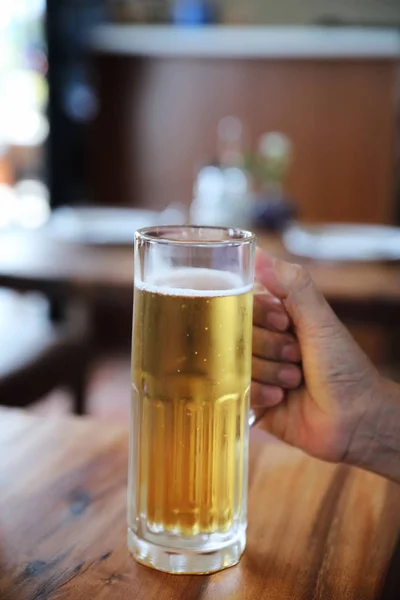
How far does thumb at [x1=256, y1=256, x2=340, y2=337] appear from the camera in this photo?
2.49 feet

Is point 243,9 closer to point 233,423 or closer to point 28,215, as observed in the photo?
point 28,215

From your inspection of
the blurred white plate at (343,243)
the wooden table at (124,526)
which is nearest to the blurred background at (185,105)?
the blurred white plate at (343,243)

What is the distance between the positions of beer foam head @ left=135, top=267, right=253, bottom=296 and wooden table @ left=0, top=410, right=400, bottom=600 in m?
0.25

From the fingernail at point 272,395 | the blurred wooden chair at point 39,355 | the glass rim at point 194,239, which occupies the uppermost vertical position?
the glass rim at point 194,239

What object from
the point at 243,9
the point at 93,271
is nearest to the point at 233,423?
the point at 93,271

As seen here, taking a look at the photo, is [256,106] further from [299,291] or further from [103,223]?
[299,291]

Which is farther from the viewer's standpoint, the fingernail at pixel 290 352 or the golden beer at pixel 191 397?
the fingernail at pixel 290 352

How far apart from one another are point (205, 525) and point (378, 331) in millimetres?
2968

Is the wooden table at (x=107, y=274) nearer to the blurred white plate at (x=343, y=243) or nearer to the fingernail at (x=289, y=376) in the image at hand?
the blurred white plate at (x=343, y=243)

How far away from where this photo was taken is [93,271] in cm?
168

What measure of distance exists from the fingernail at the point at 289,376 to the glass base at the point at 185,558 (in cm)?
20

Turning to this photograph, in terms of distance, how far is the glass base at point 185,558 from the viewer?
671 millimetres

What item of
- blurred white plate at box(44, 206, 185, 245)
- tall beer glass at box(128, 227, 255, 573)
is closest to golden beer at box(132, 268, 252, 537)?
tall beer glass at box(128, 227, 255, 573)

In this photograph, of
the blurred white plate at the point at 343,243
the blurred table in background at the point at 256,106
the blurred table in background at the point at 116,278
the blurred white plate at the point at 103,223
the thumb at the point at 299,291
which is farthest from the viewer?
the blurred table in background at the point at 256,106
